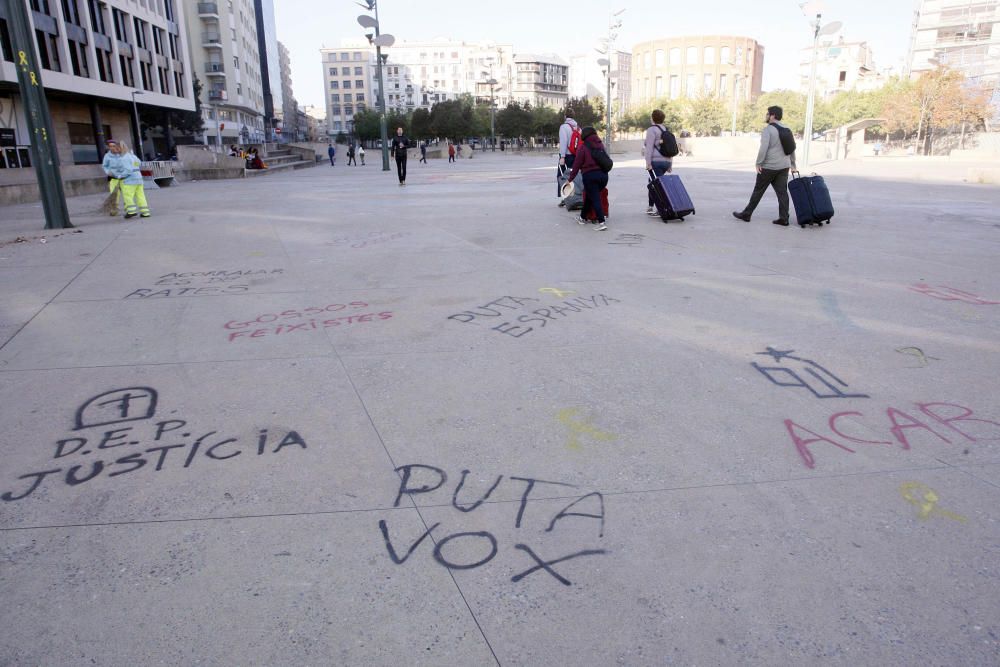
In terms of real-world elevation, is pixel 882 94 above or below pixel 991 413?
above

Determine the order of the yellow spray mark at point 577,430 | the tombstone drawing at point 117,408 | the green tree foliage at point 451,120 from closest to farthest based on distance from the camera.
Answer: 1. the yellow spray mark at point 577,430
2. the tombstone drawing at point 117,408
3. the green tree foliage at point 451,120

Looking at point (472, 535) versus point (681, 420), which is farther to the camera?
point (681, 420)

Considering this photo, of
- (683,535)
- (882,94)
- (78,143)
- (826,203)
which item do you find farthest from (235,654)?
(882,94)

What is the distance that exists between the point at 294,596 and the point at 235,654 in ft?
0.94

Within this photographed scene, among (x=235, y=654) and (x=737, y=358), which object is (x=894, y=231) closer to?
(x=737, y=358)

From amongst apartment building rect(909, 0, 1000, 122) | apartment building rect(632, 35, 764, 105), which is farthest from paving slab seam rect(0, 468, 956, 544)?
apartment building rect(632, 35, 764, 105)

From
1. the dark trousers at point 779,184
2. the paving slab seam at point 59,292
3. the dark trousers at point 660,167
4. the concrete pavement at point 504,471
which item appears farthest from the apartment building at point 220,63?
the concrete pavement at point 504,471

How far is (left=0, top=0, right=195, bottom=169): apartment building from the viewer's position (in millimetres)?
34938

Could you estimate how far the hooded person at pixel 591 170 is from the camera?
398 inches

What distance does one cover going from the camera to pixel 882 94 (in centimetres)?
6750

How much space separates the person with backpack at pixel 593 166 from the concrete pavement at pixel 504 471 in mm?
3524

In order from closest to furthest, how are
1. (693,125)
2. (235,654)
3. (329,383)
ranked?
(235,654) < (329,383) < (693,125)

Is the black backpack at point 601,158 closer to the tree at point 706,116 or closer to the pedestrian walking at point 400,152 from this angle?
the pedestrian walking at point 400,152

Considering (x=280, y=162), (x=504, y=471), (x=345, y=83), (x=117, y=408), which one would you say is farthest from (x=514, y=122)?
(x=345, y=83)
